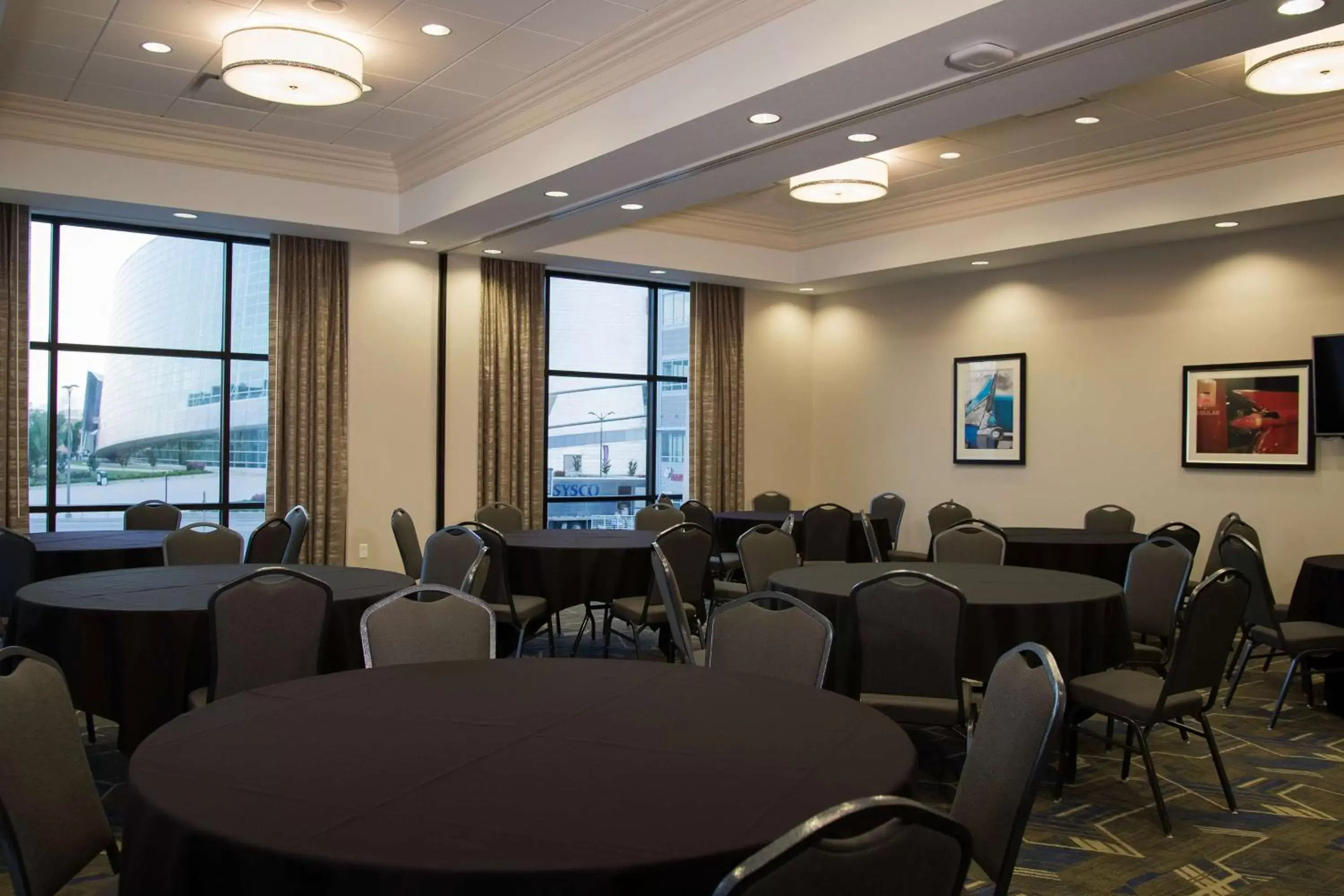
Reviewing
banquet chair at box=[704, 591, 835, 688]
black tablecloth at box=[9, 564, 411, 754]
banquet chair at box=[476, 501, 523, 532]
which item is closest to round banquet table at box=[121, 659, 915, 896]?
banquet chair at box=[704, 591, 835, 688]

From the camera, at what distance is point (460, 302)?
31.5 ft

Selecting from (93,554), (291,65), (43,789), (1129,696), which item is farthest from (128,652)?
(1129,696)

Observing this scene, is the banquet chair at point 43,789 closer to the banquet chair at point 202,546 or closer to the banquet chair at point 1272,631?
the banquet chair at point 202,546

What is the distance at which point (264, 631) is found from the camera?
383 cm

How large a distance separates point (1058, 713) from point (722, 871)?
928mm

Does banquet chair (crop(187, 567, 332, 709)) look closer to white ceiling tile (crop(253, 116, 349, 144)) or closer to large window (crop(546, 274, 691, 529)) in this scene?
white ceiling tile (crop(253, 116, 349, 144))

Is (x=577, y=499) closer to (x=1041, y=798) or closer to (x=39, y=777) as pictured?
(x=1041, y=798)

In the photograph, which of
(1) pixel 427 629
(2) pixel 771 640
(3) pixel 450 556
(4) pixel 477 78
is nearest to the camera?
(2) pixel 771 640

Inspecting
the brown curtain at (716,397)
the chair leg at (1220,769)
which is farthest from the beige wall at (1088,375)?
the chair leg at (1220,769)

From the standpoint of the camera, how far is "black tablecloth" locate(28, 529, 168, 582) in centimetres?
602

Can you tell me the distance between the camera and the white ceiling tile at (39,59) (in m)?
6.18

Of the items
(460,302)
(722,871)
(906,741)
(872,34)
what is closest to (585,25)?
(872,34)

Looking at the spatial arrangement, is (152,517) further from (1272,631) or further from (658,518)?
(1272,631)

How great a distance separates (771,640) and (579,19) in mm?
3907
